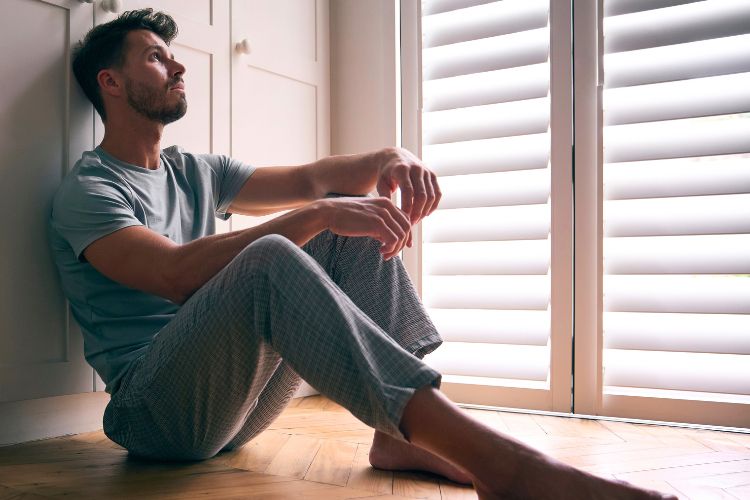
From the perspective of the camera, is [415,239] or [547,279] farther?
[415,239]

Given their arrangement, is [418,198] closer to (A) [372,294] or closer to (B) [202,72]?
(A) [372,294]

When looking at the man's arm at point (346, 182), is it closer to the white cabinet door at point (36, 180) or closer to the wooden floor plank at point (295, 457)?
the white cabinet door at point (36, 180)

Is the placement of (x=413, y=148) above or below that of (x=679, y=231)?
above

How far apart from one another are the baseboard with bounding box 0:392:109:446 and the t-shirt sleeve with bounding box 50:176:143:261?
0.44 m

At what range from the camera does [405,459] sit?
4.42 feet

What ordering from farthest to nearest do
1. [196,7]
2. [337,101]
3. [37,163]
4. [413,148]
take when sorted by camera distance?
[337,101], [413,148], [196,7], [37,163]

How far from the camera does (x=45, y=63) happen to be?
1.60m

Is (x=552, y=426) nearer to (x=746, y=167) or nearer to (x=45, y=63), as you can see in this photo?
(x=746, y=167)

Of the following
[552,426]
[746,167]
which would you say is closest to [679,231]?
[746,167]

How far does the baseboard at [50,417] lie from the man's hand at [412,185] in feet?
3.02

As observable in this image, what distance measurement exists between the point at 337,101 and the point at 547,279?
3.26ft

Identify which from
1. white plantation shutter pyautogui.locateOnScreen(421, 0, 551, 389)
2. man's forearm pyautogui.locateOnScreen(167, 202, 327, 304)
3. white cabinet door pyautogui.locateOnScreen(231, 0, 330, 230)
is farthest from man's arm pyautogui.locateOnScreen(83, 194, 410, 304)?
white plantation shutter pyautogui.locateOnScreen(421, 0, 551, 389)

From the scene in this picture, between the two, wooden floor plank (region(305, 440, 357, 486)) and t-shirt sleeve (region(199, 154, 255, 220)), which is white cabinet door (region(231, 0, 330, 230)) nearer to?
t-shirt sleeve (region(199, 154, 255, 220))

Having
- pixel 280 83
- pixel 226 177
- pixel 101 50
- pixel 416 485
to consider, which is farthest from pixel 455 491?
pixel 280 83
